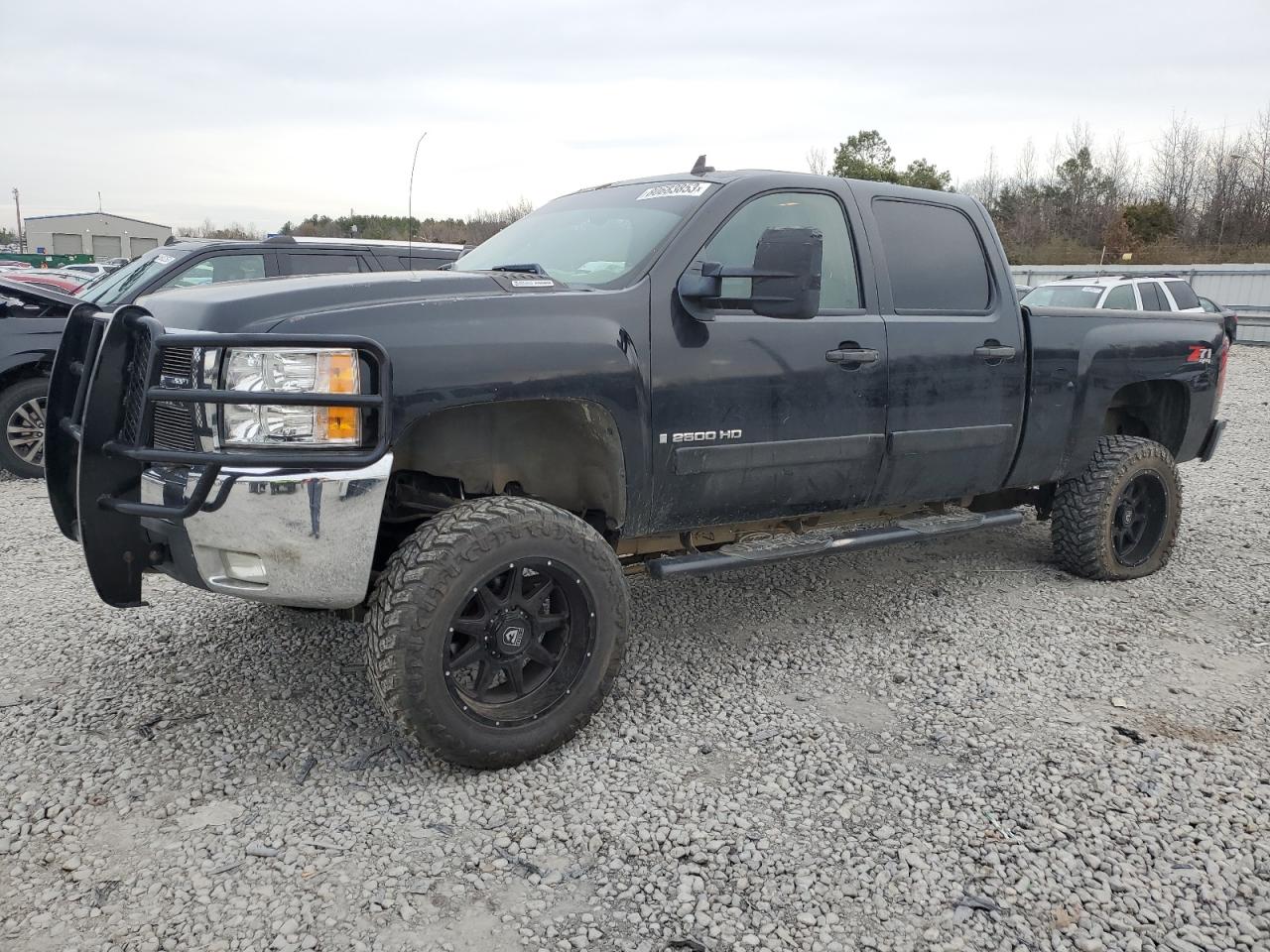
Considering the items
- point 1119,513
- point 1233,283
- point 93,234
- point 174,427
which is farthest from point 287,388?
point 93,234

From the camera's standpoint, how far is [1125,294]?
13.4 metres

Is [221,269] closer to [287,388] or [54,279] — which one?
[287,388]

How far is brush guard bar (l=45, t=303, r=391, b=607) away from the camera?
2.59m

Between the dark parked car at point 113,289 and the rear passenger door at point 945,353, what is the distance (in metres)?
4.66

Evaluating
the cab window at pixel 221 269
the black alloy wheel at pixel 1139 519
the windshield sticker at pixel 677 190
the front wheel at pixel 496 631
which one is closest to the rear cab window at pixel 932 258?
the windshield sticker at pixel 677 190

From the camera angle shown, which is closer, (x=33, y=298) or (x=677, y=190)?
(x=677, y=190)

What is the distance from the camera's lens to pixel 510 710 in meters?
3.04

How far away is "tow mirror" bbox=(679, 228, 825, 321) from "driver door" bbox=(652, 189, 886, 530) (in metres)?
0.05

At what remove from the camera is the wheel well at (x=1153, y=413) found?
5.34m

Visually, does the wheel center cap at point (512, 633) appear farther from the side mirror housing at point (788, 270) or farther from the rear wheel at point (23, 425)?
the rear wheel at point (23, 425)

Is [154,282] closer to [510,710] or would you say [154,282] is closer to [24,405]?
[24,405]

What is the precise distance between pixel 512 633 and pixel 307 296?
1.21m

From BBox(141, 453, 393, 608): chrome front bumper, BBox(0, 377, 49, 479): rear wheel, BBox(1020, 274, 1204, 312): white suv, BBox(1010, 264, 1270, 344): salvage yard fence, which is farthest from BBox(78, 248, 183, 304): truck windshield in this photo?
BBox(1010, 264, 1270, 344): salvage yard fence

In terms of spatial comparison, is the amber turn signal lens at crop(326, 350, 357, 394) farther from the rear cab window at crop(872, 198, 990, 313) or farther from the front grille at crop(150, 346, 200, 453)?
the rear cab window at crop(872, 198, 990, 313)
